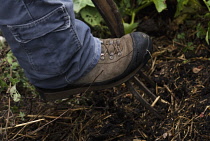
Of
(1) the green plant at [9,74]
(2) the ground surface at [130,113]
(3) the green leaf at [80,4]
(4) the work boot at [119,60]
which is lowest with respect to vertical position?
(2) the ground surface at [130,113]

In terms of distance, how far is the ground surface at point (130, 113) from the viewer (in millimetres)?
1681

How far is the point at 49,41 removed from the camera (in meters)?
1.34

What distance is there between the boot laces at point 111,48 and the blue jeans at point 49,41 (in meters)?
0.04

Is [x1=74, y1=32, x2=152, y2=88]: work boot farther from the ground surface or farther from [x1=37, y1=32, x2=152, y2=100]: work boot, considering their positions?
the ground surface

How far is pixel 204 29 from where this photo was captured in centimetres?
214

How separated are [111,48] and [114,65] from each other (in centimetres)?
10

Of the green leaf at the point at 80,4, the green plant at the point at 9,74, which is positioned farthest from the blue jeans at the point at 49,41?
the green leaf at the point at 80,4

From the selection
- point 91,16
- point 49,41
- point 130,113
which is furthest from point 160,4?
point 49,41

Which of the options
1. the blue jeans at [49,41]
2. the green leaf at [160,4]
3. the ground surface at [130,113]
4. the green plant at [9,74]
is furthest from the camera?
the green leaf at [160,4]

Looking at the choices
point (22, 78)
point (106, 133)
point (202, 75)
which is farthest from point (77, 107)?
point (202, 75)

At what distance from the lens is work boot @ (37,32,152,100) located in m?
1.58

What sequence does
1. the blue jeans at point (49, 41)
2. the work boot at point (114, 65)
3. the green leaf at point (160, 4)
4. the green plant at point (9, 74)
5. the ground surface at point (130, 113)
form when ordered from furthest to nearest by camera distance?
1. the green leaf at point (160, 4)
2. the green plant at point (9, 74)
3. the ground surface at point (130, 113)
4. the work boot at point (114, 65)
5. the blue jeans at point (49, 41)

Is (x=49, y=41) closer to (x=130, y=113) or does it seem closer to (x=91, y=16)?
(x=130, y=113)

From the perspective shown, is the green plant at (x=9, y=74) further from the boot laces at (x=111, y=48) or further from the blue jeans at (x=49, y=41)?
the boot laces at (x=111, y=48)
